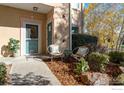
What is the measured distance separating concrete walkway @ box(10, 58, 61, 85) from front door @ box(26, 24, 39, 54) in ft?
6.95

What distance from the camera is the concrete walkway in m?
6.82

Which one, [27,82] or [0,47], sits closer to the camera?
[27,82]

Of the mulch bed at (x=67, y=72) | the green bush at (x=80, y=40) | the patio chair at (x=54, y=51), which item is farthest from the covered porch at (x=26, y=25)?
the mulch bed at (x=67, y=72)

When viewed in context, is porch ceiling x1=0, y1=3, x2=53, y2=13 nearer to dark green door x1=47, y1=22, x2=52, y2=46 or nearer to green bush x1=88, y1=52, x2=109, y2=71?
dark green door x1=47, y1=22, x2=52, y2=46

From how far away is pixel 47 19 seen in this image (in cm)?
1178

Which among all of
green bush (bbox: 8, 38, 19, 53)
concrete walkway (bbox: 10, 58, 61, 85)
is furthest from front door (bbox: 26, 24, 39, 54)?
concrete walkway (bbox: 10, 58, 61, 85)

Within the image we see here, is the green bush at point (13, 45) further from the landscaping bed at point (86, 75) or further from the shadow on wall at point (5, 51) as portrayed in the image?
the landscaping bed at point (86, 75)

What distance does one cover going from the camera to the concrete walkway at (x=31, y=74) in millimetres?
6824

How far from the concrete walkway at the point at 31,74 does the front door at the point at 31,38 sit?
6.95 feet

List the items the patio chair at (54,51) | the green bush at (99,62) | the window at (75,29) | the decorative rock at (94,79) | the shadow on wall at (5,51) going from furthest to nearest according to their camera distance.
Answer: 1. the window at (75,29)
2. the shadow on wall at (5,51)
3. the patio chair at (54,51)
4. the green bush at (99,62)
5. the decorative rock at (94,79)

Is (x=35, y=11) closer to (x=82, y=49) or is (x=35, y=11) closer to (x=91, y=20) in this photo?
(x=82, y=49)

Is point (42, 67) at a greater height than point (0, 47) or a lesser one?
lesser

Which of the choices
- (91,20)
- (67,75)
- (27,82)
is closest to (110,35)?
(91,20)
